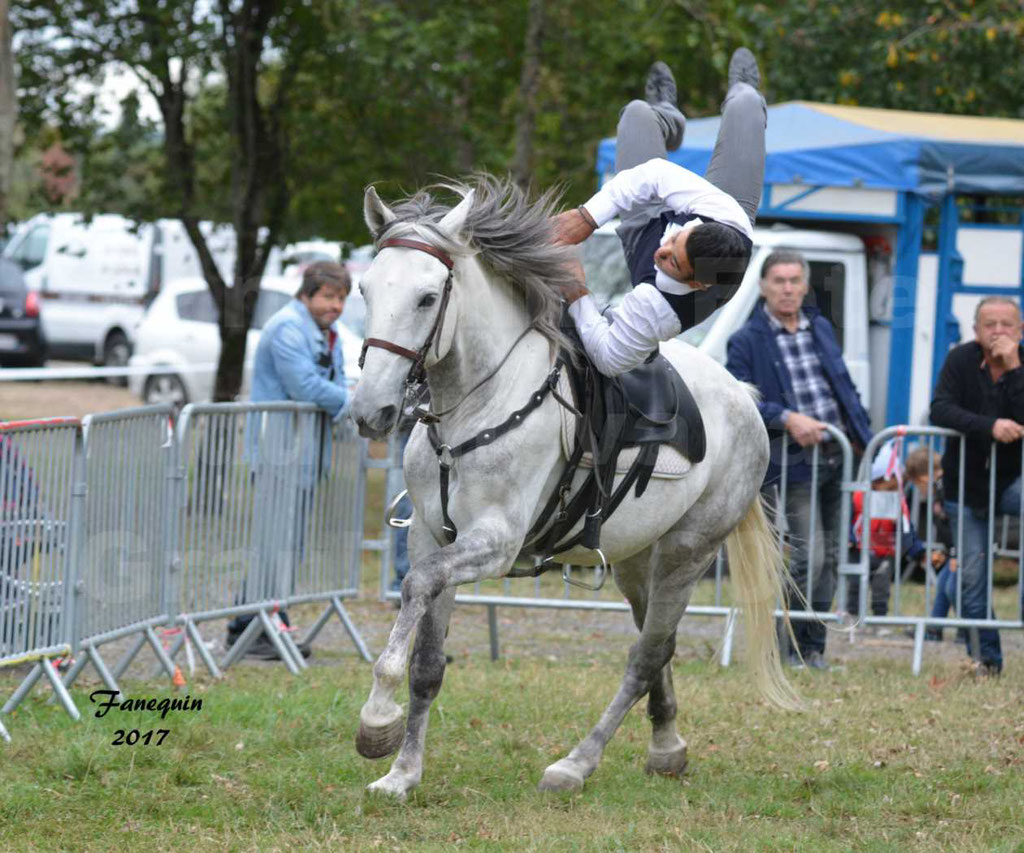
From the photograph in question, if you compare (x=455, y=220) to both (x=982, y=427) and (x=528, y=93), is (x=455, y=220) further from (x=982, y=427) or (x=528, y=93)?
(x=528, y=93)

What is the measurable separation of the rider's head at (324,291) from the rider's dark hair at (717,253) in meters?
3.46

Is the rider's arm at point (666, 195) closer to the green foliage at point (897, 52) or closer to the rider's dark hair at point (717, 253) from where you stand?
the rider's dark hair at point (717, 253)

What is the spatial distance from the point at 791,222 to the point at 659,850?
8.62 m

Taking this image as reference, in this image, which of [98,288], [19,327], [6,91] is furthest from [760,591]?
[98,288]

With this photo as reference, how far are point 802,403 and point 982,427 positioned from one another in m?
0.98

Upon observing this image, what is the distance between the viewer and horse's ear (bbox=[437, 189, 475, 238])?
490cm

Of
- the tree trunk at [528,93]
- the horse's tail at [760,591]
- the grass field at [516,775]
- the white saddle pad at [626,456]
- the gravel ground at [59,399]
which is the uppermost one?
the tree trunk at [528,93]

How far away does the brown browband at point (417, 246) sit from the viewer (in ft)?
15.7

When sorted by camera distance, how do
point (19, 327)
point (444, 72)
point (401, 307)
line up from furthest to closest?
point (19, 327)
point (444, 72)
point (401, 307)

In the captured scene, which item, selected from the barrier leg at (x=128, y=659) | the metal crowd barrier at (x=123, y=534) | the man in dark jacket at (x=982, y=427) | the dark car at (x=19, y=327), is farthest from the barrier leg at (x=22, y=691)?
the dark car at (x=19, y=327)

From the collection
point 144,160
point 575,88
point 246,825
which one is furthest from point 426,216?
point 575,88

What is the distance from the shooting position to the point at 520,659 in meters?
8.38

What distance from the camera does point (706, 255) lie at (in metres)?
4.94

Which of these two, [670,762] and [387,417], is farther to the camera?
[670,762]
